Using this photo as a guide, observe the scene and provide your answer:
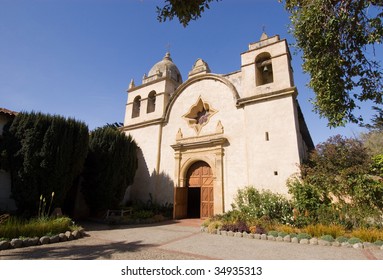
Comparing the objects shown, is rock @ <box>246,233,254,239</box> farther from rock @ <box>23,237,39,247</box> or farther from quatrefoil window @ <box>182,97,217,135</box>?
quatrefoil window @ <box>182,97,217,135</box>

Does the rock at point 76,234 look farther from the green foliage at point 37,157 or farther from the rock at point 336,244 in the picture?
the rock at point 336,244

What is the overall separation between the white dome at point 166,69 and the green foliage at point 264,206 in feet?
36.7

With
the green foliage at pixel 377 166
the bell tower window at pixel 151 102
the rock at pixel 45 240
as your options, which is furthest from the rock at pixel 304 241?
the bell tower window at pixel 151 102

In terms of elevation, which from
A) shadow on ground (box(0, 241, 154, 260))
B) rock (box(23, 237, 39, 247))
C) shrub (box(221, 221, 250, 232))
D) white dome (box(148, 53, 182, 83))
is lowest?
shadow on ground (box(0, 241, 154, 260))

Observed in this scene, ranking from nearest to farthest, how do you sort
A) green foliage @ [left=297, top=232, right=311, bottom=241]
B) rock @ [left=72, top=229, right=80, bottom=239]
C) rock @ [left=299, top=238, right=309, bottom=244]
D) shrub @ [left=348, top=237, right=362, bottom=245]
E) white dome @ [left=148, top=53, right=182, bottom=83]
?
shrub @ [left=348, top=237, right=362, bottom=245] < rock @ [left=299, top=238, right=309, bottom=244] < green foliage @ [left=297, top=232, right=311, bottom=241] < rock @ [left=72, top=229, right=80, bottom=239] < white dome @ [left=148, top=53, right=182, bottom=83]

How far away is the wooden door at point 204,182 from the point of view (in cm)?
1238

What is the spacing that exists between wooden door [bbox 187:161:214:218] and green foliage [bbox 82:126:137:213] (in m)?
3.86

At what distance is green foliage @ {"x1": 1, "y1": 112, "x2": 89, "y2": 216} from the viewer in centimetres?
860

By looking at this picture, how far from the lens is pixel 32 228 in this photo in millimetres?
6770

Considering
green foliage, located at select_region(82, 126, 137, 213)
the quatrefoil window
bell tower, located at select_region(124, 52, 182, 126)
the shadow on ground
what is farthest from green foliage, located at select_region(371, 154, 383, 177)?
bell tower, located at select_region(124, 52, 182, 126)

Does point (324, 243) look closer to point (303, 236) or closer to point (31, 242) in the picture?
point (303, 236)

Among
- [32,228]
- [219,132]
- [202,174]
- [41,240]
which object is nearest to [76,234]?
[41,240]

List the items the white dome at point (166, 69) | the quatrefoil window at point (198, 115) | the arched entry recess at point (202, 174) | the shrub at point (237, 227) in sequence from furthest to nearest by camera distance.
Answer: the white dome at point (166, 69), the quatrefoil window at point (198, 115), the arched entry recess at point (202, 174), the shrub at point (237, 227)
